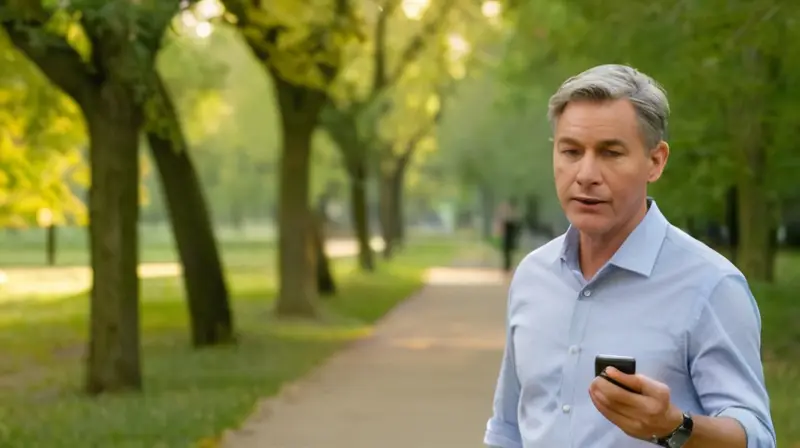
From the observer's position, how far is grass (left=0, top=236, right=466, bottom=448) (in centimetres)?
970

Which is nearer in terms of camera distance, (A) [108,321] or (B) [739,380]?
(B) [739,380]

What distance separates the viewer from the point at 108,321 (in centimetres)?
1179

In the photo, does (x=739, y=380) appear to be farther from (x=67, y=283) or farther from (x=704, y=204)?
(x=67, y=283)

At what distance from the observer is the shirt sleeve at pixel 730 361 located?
108 inches

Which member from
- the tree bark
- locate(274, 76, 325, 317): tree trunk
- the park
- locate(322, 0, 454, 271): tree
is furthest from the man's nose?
locate(322, 0, 454, 271): tree

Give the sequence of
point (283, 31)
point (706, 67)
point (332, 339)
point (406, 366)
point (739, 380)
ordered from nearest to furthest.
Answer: point (739, 380) < point (706, 67) < point (406, 366) < point (283, 31) < point (332, 339)

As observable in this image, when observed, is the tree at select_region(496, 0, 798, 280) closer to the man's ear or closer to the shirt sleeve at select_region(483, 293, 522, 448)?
the shirt sleeve at select_region(483, 293, 522, 448)

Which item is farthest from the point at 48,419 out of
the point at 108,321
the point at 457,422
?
the point at 457,422

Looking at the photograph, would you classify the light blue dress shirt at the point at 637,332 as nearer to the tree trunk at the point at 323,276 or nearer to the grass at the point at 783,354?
the grass at the point at 783,354

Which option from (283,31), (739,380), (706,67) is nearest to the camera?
(739,380)

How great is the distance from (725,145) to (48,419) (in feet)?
35.8

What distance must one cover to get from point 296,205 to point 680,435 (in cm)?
1845

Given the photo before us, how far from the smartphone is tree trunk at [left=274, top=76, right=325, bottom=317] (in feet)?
59.1

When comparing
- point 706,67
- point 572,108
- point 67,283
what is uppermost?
point 706,67
